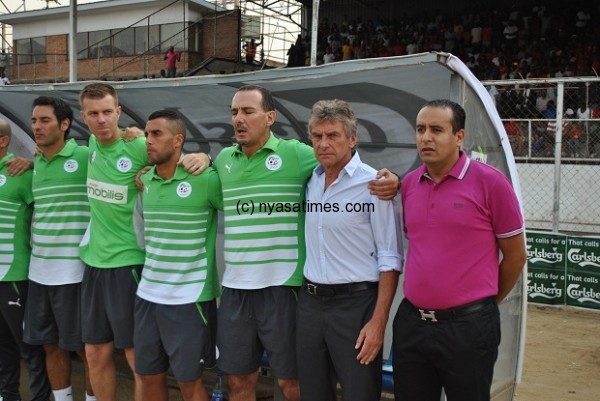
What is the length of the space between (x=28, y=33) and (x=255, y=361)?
30.9m

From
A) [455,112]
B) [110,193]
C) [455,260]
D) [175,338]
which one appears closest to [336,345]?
[455,260]

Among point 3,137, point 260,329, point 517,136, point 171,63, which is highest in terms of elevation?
point 171,63

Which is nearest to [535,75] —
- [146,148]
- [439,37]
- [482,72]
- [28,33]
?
[482,72]

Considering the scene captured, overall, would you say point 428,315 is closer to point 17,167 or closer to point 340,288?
point 340,288

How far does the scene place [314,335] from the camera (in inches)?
121

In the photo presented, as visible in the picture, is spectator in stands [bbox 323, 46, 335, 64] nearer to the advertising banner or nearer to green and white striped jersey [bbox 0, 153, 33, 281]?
the advertising banner

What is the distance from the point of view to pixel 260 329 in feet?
10.9

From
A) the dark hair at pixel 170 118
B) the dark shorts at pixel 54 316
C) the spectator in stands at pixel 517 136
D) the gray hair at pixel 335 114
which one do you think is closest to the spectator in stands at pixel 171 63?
the spectator in stands at pixel 517 136

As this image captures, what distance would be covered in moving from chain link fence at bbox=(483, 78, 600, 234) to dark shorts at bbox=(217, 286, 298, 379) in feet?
25.4

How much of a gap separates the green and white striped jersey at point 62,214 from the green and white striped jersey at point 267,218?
1.23 m

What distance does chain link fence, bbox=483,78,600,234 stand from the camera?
10242mm

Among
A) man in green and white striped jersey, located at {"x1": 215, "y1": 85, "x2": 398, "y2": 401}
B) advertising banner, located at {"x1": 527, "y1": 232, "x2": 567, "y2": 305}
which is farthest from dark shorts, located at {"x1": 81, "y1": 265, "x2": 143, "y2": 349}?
advertising banner, located at {"x1": 527, "y1": 232, "x2": 567, "y2": 305}

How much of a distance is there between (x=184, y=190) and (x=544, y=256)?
6.22 m

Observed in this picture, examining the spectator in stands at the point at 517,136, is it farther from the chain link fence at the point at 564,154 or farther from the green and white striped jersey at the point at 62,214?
the green and white striped jersey at the point at 62,214
